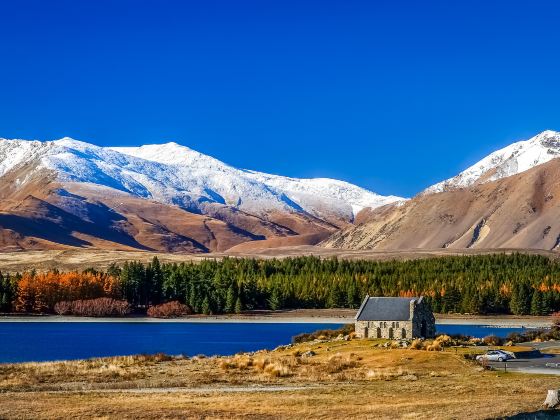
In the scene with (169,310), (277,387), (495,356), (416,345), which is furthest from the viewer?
(169,310)

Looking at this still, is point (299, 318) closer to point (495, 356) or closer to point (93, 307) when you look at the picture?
point (93, 307)

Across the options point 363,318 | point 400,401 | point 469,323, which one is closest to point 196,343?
point 363,318

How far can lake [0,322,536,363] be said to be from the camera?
350 feet

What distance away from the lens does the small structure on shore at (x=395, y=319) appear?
9762cm

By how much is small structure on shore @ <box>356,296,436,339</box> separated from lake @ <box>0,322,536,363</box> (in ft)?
60.5

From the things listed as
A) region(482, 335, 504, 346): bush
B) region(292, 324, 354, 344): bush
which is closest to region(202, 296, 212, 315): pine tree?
region(292, 324, 354, 344): bush

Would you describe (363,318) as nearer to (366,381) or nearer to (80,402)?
(366,381)

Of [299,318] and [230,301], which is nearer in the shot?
[299,318]

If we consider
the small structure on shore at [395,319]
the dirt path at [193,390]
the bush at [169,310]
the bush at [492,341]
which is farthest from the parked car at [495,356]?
the bush at [169,310]

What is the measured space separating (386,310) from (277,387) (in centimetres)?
4504

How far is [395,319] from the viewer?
98.2 m

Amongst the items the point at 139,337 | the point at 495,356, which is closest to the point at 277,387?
the point at 495,356

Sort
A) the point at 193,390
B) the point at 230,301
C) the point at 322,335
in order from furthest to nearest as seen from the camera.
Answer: the point at 230,301, the point at 322,335, the point at 193,390

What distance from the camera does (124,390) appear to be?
55469 millimetres
